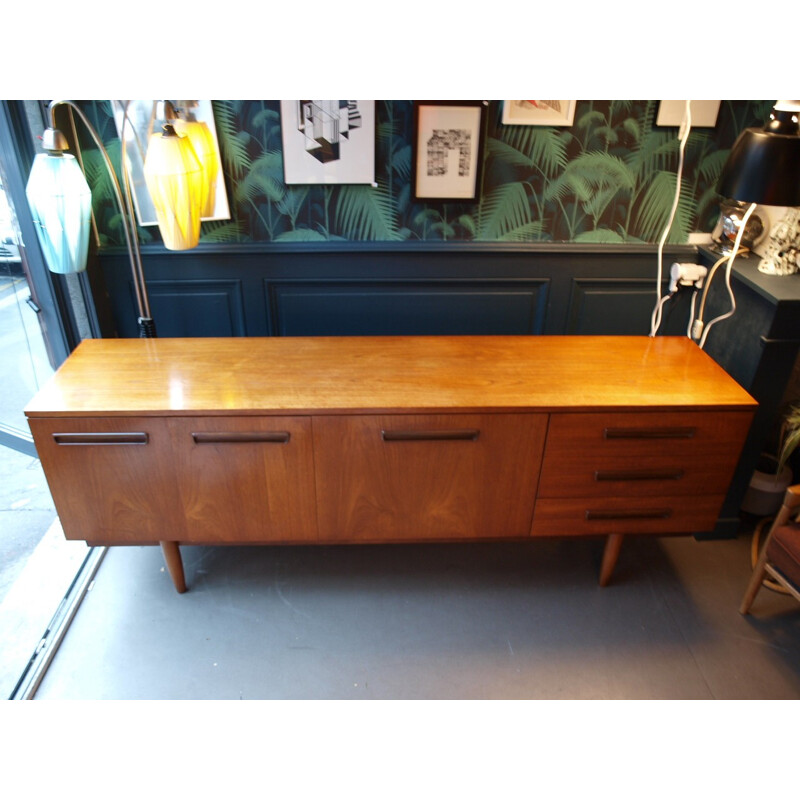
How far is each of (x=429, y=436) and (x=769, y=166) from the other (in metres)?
1.09

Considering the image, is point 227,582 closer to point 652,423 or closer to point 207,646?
point 207,646

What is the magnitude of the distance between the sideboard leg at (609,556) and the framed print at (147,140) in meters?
1.62

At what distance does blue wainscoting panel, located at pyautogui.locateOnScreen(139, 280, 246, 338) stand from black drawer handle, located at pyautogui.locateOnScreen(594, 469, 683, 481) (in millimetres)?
1437

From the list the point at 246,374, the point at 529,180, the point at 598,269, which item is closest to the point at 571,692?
the point at 246,374

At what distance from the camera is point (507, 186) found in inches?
91.5

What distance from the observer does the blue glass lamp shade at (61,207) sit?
5.61 feet

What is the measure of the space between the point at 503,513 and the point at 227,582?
95 cm

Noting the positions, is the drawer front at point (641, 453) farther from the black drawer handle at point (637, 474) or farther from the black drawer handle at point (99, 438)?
the black drawer handle at point (99, 438)

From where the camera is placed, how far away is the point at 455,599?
2141 millimetres

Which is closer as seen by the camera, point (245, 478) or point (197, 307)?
point (245, 478)

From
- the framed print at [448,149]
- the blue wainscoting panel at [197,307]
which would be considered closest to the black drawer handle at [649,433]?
the framed print at [448,149]

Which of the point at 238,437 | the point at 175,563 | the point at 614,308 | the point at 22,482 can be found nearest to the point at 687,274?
the point at 614,308

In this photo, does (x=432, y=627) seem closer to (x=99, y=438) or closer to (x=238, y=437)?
(x=238, y=437)

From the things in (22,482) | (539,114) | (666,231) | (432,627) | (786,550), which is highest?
(539,114)
